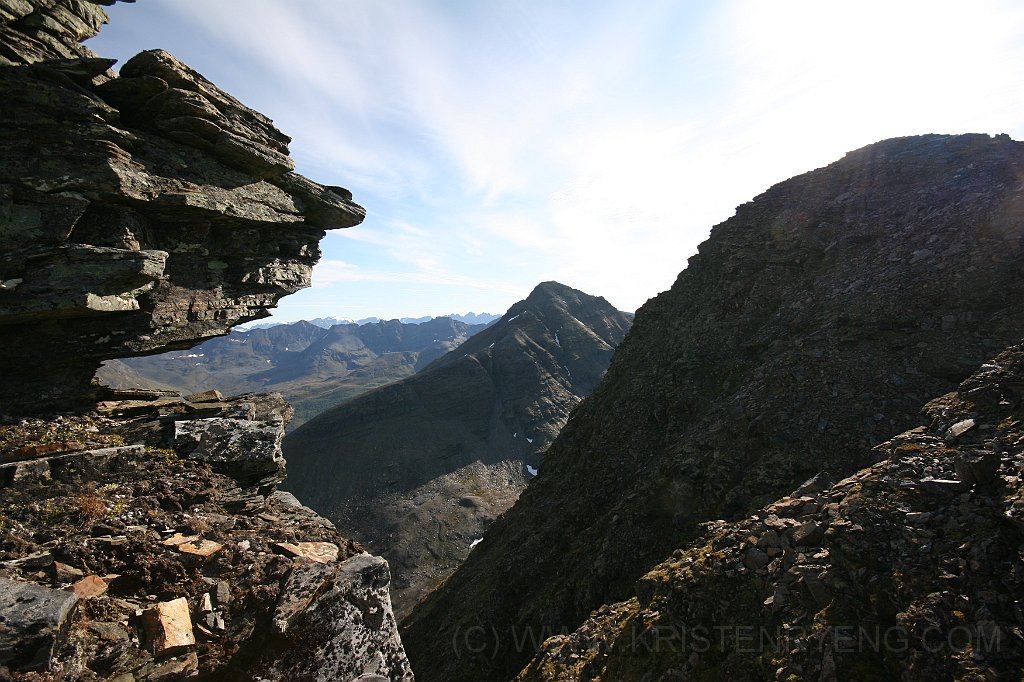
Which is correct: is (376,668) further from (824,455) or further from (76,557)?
(824,455)

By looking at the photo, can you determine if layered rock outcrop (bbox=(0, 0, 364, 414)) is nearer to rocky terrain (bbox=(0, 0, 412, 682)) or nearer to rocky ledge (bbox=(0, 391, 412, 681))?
rocky terrain (bbox=(0, 0, 412, 682))

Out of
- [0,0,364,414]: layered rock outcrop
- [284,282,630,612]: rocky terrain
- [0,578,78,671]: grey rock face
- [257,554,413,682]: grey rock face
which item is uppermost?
[0,0,364,414]: layered rock outcrop

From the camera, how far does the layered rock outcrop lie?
15305 millimetres

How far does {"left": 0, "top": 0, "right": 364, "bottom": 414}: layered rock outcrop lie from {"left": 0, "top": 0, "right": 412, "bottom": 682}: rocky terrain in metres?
0.08

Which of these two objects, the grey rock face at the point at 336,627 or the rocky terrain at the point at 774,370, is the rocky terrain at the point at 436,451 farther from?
the grey rock face at the point at 336,627

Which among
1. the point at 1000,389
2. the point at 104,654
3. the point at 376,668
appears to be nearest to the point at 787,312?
the point at 1000,389

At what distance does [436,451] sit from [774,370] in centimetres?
13909

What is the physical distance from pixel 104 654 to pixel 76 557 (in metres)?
2.94

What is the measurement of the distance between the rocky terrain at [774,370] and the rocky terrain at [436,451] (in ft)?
223

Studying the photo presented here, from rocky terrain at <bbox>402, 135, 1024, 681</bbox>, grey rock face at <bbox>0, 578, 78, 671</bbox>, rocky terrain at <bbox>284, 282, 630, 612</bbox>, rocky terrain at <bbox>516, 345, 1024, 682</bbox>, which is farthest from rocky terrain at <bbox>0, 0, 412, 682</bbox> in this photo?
rocky terrain at <bbox>284, 282, 630, 612</bbox>

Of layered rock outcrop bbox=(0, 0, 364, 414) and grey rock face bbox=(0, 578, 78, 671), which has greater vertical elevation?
layered rock outcrop bbox=(0, 0, 364, 414)

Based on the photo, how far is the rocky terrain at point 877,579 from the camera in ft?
29.3

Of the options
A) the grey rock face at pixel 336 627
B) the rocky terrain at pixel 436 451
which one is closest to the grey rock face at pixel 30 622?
the grey rock face at pixel 336 627

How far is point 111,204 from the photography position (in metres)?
17.2
